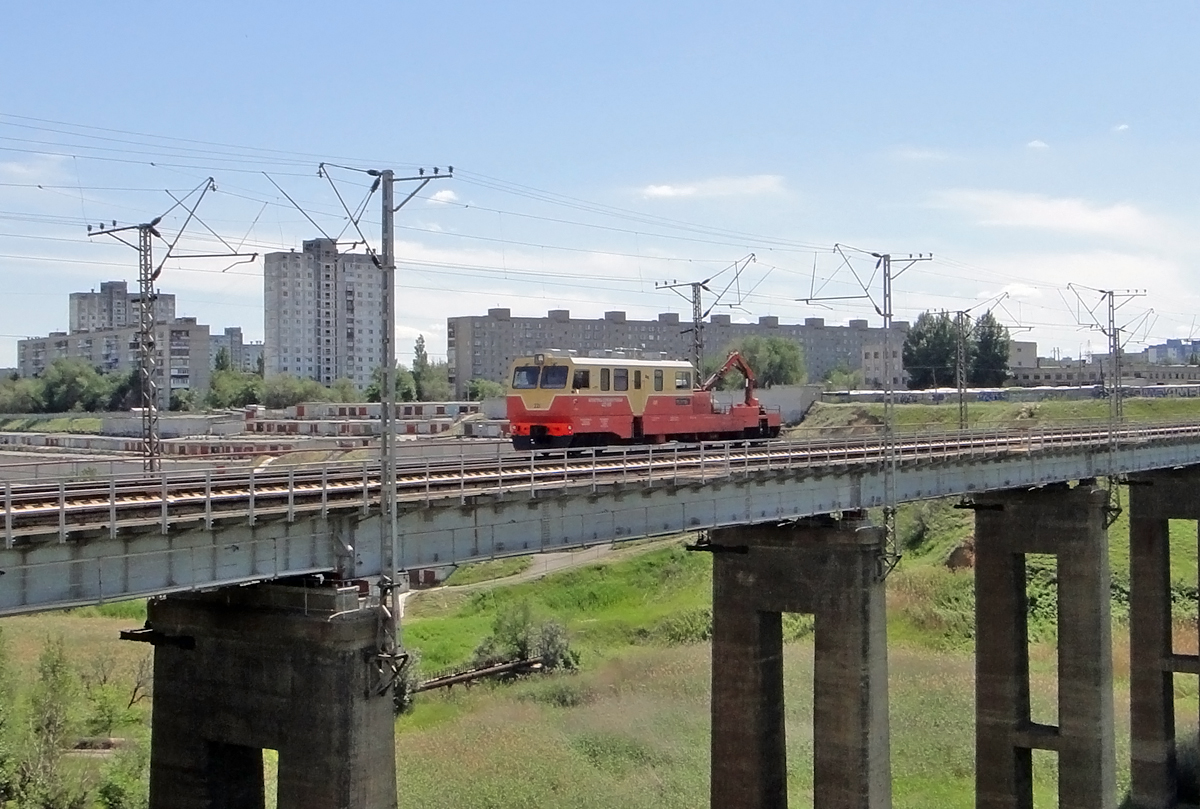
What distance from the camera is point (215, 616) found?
19172 mm

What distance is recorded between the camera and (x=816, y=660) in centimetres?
2884

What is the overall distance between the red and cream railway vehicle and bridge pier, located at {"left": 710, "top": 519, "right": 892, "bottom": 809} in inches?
196

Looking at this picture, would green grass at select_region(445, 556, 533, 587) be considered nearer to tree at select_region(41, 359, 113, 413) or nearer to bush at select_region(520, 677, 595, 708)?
bush at select_region(520, 677, 595, 708)

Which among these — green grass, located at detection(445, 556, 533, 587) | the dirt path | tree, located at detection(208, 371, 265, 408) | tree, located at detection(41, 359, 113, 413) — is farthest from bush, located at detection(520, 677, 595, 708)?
tree, located at detection(41, 359, 113, 413)

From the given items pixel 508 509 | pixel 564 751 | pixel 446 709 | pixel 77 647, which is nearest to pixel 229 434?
pixel 77 647

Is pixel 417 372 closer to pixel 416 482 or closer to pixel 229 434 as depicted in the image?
pixel 229 434

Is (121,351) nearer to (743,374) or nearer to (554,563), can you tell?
(554,563)

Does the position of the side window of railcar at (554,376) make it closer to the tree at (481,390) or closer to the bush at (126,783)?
the bush at (126,783)

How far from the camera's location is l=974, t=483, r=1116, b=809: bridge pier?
3706 cm

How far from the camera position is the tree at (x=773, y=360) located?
135 m

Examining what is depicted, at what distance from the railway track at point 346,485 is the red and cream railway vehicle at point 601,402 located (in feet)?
5.06

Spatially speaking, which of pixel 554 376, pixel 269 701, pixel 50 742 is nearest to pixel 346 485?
pixel 269 701

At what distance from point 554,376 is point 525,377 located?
3.56ft

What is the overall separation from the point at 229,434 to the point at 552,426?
63896 millimetres
